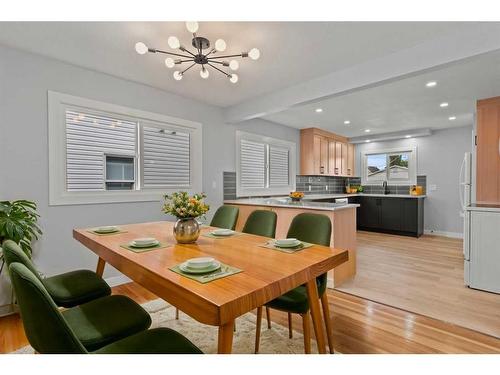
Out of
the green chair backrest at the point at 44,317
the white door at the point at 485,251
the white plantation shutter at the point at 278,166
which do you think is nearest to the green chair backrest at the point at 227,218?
the green chair backrest at the point at 44,317

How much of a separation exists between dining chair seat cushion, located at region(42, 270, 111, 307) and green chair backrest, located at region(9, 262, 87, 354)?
0.82 m

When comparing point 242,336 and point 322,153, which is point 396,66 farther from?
point 322,153

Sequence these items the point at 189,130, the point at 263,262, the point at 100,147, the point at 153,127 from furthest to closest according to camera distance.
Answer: the point at 189,130
the point at 153,127
the point at 100,147
the point at 263,262

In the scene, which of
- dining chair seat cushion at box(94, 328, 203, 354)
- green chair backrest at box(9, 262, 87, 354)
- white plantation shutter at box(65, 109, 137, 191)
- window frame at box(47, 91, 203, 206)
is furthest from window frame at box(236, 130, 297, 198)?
green chair backrest at box(9, 262, 87, 354)

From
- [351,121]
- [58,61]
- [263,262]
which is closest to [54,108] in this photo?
[58,61]

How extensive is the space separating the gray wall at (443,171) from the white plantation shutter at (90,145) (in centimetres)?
617

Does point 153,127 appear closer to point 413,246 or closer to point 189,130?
point 189,130

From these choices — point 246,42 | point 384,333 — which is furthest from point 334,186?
point 246,42

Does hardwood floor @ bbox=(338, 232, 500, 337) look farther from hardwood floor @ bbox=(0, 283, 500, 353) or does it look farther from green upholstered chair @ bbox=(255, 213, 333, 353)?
green upholstered chair @ bbox=(255, 213, 333, 353)

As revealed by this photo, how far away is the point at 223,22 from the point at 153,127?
1889mm

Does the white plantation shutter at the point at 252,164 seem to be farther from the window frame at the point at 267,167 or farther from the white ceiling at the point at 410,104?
the white ceiling at the point at 410,104

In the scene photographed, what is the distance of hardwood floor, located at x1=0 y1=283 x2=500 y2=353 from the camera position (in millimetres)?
1840
